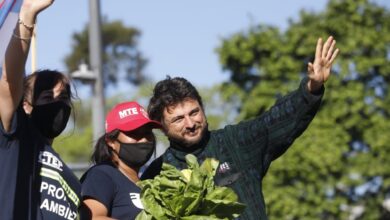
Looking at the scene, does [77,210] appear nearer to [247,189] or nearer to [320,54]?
[247,189]

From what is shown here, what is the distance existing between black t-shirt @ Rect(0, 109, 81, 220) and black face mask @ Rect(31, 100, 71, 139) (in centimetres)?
11

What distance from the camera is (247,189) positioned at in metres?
5.90

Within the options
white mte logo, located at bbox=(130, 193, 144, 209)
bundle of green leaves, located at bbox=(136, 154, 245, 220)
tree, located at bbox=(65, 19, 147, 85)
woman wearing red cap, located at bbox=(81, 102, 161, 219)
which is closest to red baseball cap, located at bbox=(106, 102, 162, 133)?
woman wearing red cap, located at bbox=(81, 102, 161, 219)

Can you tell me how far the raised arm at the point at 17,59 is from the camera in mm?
4570

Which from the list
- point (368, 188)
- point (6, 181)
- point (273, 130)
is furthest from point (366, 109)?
point (6, 181)

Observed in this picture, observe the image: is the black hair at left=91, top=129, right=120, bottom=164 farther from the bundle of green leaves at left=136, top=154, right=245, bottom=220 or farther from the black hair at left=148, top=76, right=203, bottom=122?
the bundle of green leaves at left=136, top=154, right=245, bottom=220

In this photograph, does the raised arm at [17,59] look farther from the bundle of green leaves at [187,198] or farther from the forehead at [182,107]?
the forehead at [182,107]

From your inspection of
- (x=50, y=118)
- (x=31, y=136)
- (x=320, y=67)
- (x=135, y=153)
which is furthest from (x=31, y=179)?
(x=320, y=67)

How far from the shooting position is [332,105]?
19953mm

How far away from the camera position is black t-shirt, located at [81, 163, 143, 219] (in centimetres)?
546

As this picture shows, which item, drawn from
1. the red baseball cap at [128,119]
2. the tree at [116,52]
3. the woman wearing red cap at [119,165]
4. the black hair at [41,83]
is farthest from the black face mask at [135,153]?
the tree at [116,52]

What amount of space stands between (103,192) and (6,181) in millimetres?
867

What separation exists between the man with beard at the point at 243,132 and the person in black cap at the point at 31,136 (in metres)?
0.90

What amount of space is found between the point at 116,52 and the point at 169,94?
6350 cm
